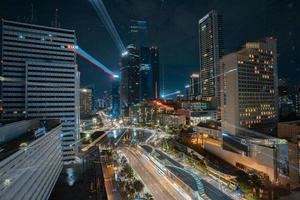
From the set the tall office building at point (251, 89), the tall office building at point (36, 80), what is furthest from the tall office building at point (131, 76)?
the tall office building at point (251, 89)

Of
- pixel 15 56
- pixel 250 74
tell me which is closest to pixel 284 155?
pixel 250 74

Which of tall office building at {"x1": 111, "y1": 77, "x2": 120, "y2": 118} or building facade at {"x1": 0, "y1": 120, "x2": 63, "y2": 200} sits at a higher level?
tall office building at {"x1": 111, "y1": 77, "x2": 120, "y2": 118}

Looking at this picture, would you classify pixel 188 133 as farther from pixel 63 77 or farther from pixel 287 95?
pixel 287 95

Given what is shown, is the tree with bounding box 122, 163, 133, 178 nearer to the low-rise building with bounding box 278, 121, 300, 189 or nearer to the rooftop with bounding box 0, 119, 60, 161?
the rooftop with bounding box 0, 119, 60, 161

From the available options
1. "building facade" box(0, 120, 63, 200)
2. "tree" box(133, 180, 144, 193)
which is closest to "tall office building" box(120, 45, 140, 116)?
"building facade" box(0, 120, 63, 200)

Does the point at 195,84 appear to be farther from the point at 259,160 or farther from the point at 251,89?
the point at 259,160
